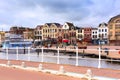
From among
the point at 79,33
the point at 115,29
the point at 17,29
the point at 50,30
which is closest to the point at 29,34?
the point at 50,30

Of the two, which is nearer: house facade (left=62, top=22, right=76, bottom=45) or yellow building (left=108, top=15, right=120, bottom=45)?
yellow building (left=108, top=15, right=120, bottom=45)

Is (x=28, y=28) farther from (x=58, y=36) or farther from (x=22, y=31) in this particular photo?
(x=58, y=36)

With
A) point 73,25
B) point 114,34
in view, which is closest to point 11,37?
point 114,34

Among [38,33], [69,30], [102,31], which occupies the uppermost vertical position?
[69,30]

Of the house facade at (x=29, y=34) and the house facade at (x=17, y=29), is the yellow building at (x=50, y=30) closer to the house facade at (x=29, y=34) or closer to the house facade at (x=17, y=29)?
the house facade at (x=29, y=34)

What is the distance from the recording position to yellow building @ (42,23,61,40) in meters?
172

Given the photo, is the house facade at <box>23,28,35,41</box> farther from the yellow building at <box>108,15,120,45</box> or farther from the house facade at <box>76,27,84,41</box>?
the yellow building at <box>108,15,120,45</box>

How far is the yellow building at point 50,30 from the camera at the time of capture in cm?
17218

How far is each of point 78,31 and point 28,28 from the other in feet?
145

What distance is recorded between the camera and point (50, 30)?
570 feet

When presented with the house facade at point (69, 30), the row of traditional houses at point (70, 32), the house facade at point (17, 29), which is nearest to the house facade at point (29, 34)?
the row of traditional houses at point (70, 32)

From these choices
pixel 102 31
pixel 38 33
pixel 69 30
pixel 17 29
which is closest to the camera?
pixel 102 31

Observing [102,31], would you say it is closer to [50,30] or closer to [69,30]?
[69,30]

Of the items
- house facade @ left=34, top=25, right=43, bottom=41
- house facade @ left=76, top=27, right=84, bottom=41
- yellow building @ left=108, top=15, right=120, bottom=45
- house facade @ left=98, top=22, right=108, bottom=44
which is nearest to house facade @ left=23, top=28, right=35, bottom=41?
house facade @ left=34, top=25, right=43, bottom=41
